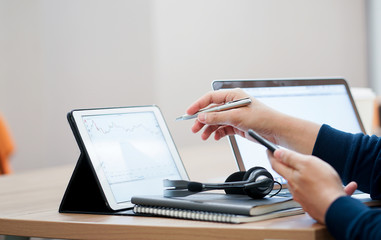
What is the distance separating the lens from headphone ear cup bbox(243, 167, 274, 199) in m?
0.90

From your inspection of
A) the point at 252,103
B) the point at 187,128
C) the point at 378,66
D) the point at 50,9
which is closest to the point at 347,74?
the point at 378,66

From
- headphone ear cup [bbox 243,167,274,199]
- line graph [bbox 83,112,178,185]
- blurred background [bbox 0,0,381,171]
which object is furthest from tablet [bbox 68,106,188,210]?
blurred background [bbox 0,0,381,171]

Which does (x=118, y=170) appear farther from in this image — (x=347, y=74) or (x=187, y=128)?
(x=347, y=74)

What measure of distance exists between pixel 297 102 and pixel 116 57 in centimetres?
322

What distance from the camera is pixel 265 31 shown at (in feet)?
17.1

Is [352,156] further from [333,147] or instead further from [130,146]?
[130,146]

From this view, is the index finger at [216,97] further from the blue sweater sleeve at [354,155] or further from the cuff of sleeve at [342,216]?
the cuff of sleeve at [342,216]

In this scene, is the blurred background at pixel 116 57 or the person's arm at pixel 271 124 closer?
the person's arm at pixel 271 124

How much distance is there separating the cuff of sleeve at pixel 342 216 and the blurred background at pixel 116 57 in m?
3.46

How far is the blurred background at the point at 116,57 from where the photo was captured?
4.04 m

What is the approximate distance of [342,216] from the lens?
2.38ft

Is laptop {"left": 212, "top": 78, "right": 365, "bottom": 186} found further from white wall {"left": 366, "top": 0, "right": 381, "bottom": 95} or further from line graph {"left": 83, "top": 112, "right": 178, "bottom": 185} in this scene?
white wall {"left": 366, "top": 0, "right": 381, "bottom": 95}

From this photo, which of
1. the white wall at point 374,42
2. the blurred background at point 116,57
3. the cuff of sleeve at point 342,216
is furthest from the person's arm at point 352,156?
the white wall at point 374,42

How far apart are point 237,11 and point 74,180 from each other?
4162mm
